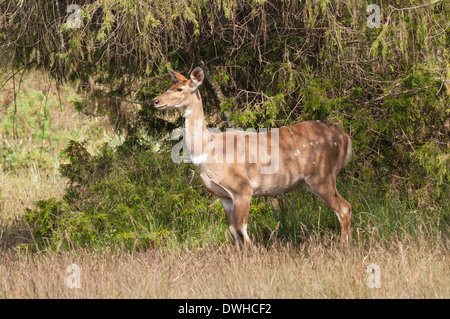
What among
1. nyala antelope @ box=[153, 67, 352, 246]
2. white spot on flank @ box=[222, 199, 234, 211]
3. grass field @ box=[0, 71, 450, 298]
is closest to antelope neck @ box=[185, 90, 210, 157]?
nyala antelope @ box=[153, 67, 352, 246]

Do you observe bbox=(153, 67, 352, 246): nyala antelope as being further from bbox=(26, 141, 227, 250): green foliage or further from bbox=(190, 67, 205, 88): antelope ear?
bbox=(26, 141, 227, 250): green foliage

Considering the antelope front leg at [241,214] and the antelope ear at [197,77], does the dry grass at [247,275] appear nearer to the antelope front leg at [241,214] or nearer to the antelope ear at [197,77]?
the antelope front leg at [241,214]

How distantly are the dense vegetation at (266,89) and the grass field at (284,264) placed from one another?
77mm

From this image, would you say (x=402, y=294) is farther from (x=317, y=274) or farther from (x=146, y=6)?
(x=146, y=6)

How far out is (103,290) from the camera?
17.9 ft

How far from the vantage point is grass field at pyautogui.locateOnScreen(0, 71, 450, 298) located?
538cm

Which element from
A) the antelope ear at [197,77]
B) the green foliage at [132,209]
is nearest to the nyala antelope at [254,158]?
the antelope ear at [197,77]

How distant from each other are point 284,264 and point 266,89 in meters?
3.08

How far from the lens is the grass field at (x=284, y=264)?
5.38m

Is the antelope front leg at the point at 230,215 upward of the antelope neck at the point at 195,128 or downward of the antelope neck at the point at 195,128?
downward

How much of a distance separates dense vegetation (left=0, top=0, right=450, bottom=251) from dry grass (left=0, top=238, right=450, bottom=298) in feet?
3.37

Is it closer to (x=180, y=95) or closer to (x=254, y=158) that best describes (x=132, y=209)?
(x=254, y=158)

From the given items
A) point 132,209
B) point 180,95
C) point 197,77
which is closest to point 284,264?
point 180,95

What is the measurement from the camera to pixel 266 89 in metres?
8.40
